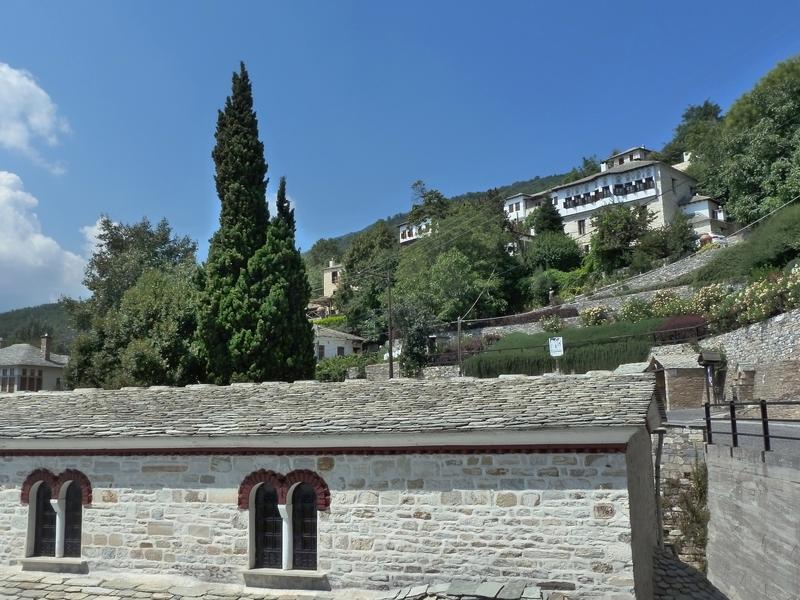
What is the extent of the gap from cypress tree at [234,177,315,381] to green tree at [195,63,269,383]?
0.36 meters

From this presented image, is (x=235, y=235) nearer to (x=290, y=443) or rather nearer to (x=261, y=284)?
(x=261, y=284)

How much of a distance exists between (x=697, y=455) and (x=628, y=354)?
1889 cm

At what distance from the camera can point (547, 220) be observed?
213ft

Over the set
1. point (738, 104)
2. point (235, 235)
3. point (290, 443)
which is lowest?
point (290, 443)

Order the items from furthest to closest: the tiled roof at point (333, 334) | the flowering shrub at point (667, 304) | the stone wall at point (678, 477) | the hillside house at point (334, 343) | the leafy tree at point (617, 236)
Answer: the tiled roof at point (333, 334) < the hillside house at point (334, 343) < the leafy tree at point (617, 236) < the flowering shrub at point (667, 304) < the stone wall at point (678, 477)

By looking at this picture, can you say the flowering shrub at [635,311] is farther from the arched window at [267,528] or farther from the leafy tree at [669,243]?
the arched window at [267,528]

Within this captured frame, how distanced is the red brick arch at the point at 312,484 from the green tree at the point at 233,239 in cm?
1717

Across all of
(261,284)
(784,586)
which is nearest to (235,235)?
(261,284)

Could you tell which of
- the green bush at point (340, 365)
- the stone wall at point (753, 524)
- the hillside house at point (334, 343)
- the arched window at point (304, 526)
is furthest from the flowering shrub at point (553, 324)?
the arched window at point (304, 526)

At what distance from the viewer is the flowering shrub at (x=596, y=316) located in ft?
136

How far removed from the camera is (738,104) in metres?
50.9

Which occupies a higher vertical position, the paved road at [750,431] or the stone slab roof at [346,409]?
the stone slab roof at [346,409]

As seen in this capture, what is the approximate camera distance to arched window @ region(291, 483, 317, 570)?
9.93m

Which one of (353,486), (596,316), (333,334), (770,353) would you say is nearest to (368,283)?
(333,334)
